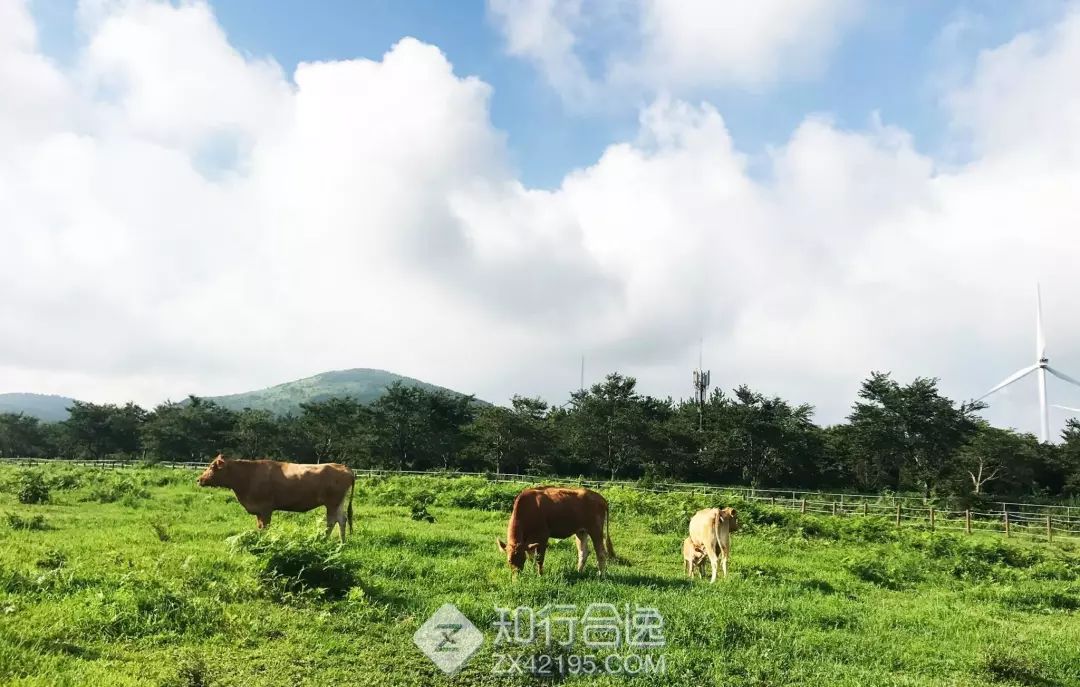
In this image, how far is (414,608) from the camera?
8055 millimetres

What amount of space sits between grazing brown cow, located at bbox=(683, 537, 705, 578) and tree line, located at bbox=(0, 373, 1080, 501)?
29708 millimetres

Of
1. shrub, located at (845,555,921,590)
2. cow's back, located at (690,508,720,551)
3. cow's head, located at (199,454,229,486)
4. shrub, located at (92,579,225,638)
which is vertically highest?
cow's head, located at (199,454,229,486)

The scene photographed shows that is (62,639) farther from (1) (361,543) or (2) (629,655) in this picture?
(1) (361,543)

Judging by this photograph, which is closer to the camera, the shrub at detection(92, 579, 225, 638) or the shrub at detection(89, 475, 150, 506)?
the shrub at detection(92, 579, 225, 638)

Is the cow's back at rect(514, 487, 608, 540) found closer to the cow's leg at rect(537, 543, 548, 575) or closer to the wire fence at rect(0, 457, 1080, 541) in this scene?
the cow's leg at rect(537, 543, 548, 575)

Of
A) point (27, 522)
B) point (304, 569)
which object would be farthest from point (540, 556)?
point (27, 522)

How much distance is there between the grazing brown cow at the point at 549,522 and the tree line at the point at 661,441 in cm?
3151

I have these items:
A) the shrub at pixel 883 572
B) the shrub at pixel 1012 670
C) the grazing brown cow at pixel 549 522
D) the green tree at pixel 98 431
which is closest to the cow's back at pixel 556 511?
the grazing brown cow at pixel 549 522

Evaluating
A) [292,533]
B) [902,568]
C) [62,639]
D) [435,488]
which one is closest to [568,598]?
[292,533]

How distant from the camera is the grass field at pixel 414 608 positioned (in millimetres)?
6176

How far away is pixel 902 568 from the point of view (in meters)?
14.8

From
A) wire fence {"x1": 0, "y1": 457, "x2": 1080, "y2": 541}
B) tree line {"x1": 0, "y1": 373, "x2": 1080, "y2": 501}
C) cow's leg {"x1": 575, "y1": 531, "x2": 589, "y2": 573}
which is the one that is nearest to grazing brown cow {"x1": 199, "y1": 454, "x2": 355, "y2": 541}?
cow's leg {"x1": 575, "y1": 531, "x2": 589, "y2": 573}

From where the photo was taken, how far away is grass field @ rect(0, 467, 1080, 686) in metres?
6.18

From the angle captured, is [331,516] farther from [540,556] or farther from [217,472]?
[540,556]
